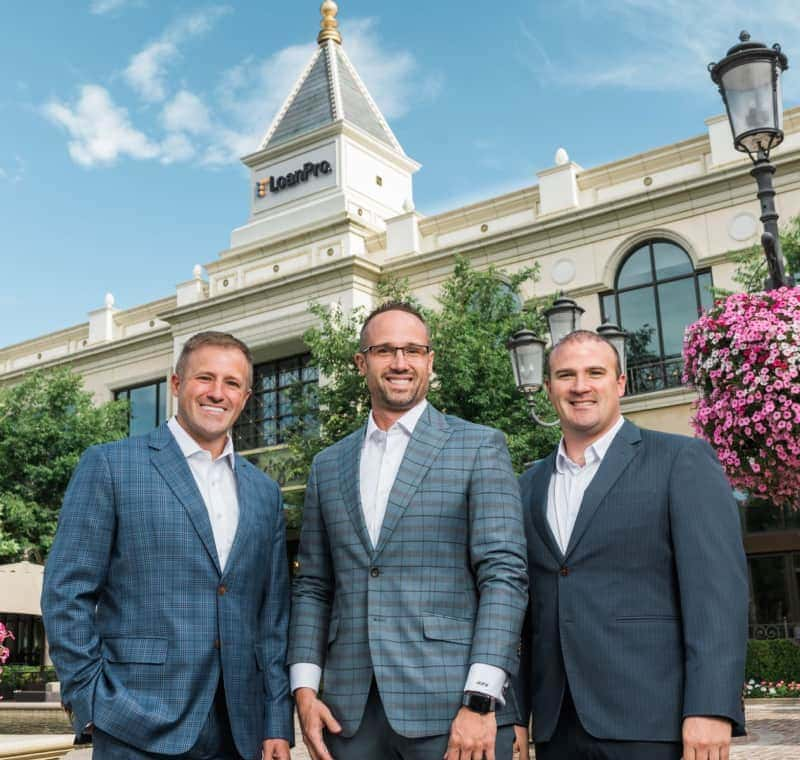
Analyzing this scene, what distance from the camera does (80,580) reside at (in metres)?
3.28

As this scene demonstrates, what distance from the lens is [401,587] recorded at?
324 centimetres

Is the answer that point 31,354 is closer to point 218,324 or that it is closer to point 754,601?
point 218,324

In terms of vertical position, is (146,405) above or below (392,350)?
above

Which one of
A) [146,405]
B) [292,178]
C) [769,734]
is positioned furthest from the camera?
[146,405]

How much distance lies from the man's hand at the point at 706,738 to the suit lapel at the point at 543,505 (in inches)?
28.6

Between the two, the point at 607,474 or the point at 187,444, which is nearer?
the point at 607,474

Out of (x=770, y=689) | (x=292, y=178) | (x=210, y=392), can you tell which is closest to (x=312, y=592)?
(x=210, y=392)

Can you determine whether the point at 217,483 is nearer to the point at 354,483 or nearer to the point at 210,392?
the point at 210,392

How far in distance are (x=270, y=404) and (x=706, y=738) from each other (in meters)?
22.7

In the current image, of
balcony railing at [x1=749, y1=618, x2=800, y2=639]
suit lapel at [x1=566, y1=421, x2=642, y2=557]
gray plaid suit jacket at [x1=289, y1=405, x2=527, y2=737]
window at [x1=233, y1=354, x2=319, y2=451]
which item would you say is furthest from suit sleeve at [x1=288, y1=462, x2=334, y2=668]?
window at [x1=233, y1=354, x2=319, y2=451]

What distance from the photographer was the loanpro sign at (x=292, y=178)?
2572 centimetres

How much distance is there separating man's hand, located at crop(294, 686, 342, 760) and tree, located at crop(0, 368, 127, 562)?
2068 centimetres

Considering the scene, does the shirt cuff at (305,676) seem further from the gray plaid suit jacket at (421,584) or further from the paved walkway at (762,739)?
the paved walkway at (762,739)

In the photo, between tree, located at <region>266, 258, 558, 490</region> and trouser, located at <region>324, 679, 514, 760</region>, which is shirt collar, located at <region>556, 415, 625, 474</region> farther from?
tree, located at <region>266, 258, 558, 490</region>
